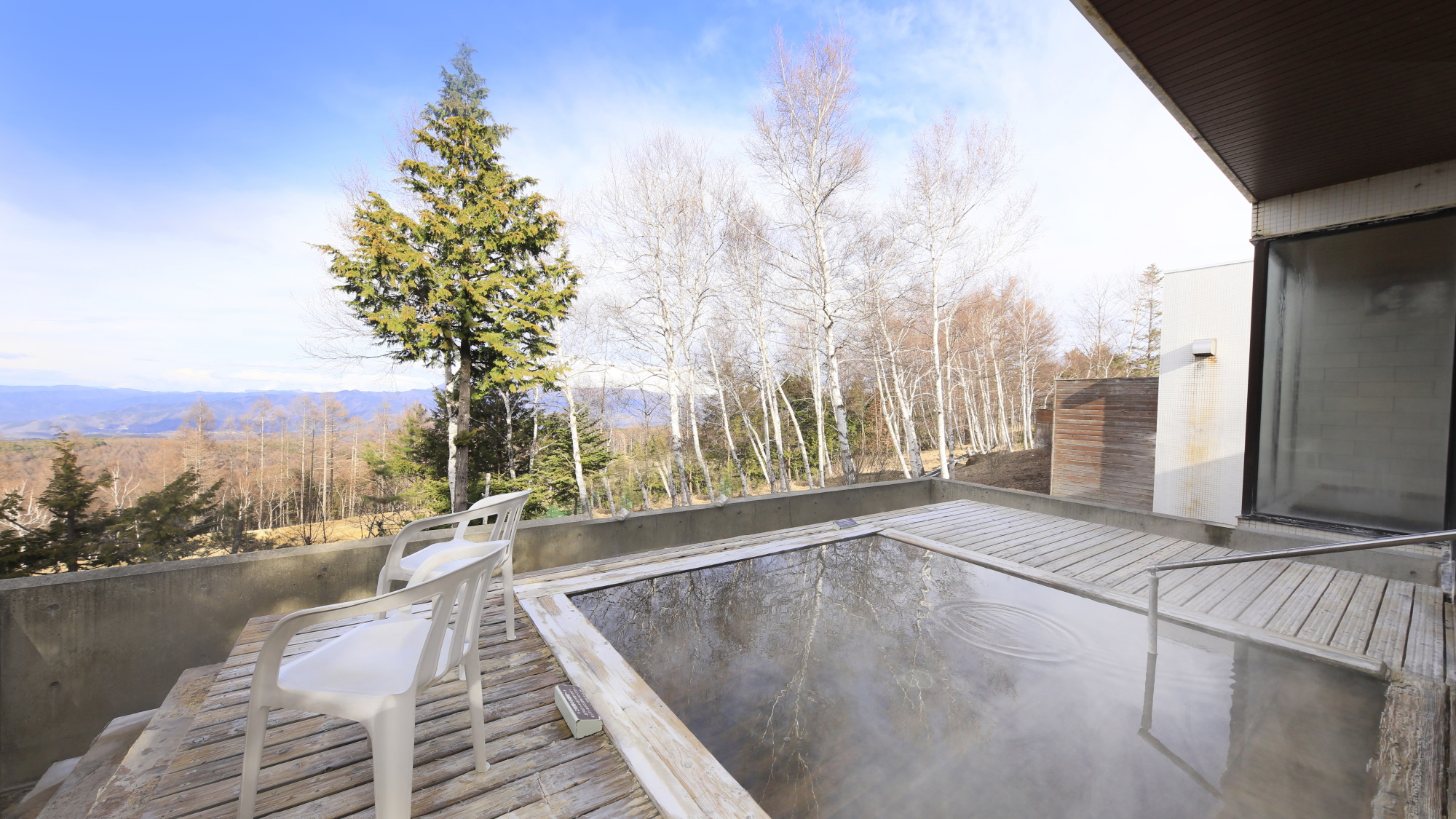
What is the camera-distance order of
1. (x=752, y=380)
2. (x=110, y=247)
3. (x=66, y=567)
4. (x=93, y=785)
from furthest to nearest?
1. (x=752, y=380)
2. (x=110, y=247)
3. (x=66, y=567)
4. (x=93, y=785)

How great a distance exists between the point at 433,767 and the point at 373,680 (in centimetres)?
50

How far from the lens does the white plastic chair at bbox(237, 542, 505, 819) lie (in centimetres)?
110

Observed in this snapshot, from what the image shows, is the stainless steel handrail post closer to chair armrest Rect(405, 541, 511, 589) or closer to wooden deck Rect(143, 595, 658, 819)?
wooden deck Rect(143, 595, 658, 819)

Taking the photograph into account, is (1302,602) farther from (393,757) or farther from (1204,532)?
→ (393,757)

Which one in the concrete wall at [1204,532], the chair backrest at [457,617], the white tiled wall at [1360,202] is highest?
the white tiled wall at [1360,202]

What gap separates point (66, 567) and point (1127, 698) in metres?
7.29

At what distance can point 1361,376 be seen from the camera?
4.08m

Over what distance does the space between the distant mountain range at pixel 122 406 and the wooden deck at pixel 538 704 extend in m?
5.75

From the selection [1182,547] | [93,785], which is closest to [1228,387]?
[1182,547]

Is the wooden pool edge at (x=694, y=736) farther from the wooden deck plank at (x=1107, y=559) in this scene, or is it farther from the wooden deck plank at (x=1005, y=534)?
the wooden deck plank at (x=1005, y=534)

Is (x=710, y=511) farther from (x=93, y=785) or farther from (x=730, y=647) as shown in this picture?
(x=93, y=785)

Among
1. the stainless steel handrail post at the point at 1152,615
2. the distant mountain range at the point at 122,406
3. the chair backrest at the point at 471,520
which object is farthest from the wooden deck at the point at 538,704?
the distant mountain range at the point at 122,406

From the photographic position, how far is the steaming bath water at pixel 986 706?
62.0 inches

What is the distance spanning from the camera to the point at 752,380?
39.6 feet
